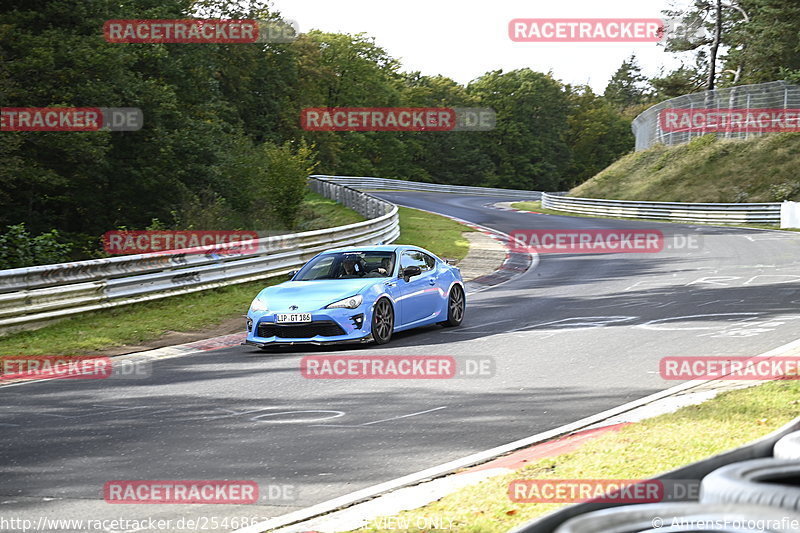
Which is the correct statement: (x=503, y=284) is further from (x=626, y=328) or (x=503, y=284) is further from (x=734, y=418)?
(x=734, y=418)

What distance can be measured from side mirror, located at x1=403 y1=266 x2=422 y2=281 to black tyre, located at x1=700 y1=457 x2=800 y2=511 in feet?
31.7

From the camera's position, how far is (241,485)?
20.3 ft

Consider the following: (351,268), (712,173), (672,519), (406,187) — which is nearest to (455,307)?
(351,268)

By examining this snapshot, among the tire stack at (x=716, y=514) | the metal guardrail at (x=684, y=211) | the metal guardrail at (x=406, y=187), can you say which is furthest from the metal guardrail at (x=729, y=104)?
the tire stack at (x=716, y=514)

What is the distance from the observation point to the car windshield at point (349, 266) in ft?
45.5

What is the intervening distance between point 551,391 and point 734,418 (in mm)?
2200

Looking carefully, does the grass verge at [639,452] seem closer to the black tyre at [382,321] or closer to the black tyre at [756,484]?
the black tyre at [756,484]

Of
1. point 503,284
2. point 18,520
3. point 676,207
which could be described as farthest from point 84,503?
point 676,207

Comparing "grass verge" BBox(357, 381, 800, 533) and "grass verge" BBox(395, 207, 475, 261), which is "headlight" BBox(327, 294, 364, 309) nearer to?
"grass verge" BBox(357, 381, 800, 533)

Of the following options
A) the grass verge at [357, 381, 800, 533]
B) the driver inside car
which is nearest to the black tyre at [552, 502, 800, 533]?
the grass verge at [357, 381, 800, 533]

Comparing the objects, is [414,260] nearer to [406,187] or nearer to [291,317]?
[291,317]

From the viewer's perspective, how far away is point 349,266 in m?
14.0

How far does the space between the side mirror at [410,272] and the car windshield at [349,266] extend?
205 mm

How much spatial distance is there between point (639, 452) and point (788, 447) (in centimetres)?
190
